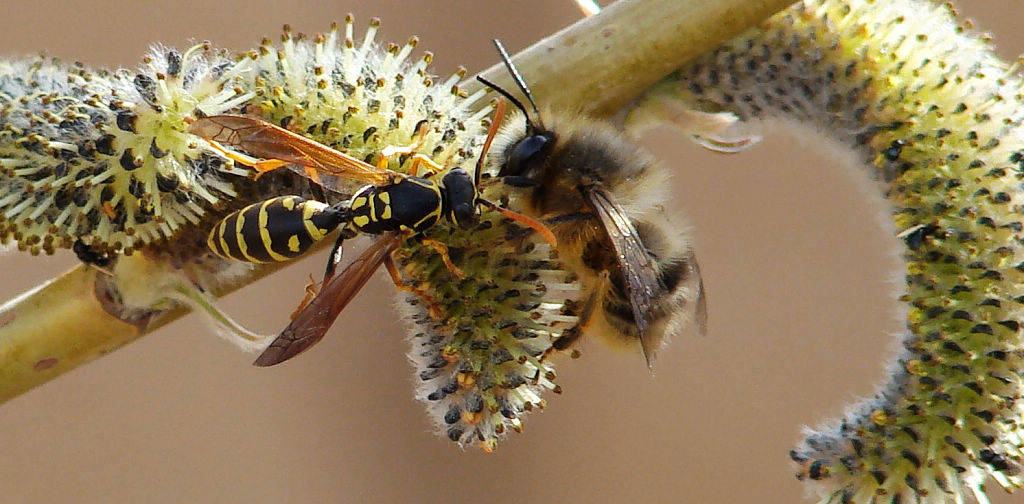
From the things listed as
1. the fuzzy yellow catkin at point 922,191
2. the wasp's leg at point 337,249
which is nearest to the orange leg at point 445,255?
the wasp's leg at point 337,249

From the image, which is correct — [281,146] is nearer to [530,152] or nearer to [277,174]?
[277,174]

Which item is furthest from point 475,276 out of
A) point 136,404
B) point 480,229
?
point 136,404

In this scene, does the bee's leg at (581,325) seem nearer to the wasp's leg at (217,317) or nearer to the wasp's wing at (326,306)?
the wasp's wing at (326,306)

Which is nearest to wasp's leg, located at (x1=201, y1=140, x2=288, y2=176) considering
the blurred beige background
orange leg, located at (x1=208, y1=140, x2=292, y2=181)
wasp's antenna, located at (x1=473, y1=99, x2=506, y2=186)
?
orange leg, located at (x1=208, y1=140, x2=292, y2=181)

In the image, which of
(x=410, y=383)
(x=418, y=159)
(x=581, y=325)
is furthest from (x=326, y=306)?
(x=410, y=383)

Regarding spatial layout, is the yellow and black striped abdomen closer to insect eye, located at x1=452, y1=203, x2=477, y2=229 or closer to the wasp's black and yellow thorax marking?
the wasp's black and yellow thorax marking

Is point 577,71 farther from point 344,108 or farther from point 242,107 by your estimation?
point 242,107
